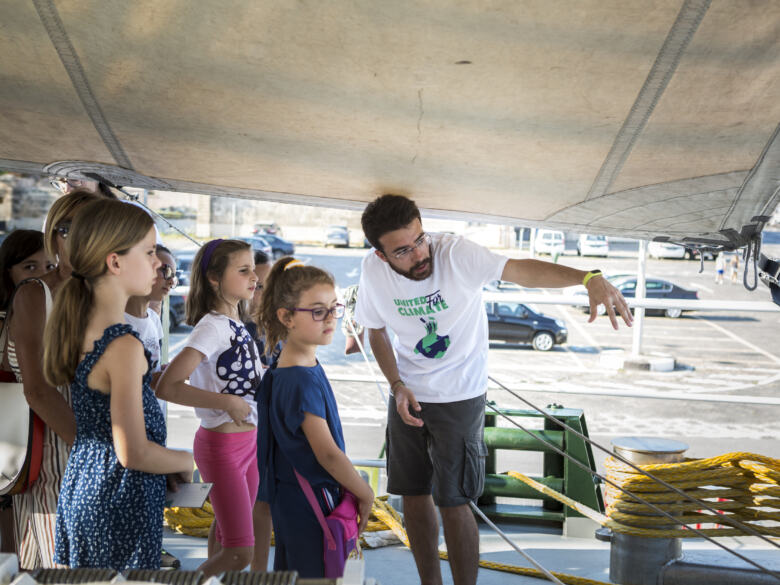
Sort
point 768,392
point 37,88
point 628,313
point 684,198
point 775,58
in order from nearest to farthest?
point 775,58 → point 628,313 → point 37,88 → point 684,198 → point 768,392

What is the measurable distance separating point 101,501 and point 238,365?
87 centimetres

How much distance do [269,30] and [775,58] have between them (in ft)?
3.74

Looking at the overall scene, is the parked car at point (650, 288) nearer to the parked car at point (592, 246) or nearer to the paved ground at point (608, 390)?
the paved ground at point (608, 390)

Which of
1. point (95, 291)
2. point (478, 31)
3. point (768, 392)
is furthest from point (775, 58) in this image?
point (768, 392)

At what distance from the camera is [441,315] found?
252cm

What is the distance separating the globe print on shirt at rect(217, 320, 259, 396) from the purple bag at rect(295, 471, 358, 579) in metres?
0.60

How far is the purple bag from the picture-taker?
1925 millimetres

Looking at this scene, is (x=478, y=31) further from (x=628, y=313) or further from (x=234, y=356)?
(x=234, y=356)

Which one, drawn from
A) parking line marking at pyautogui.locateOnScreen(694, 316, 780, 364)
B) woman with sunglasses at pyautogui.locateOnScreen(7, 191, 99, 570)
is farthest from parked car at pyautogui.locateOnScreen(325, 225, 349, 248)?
woman with sunglasses at pyautogui.locateOnScreen(7, 191, 99, 570)

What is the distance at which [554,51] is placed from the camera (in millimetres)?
1707

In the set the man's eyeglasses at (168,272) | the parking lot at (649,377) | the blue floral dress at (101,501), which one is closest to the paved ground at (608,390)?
the parking lot at (649,377)

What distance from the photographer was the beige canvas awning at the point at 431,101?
1631 mm

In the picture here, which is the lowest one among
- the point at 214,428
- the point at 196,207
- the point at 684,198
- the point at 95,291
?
the point at 214,428

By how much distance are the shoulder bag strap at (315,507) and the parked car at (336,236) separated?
91.3 ft
